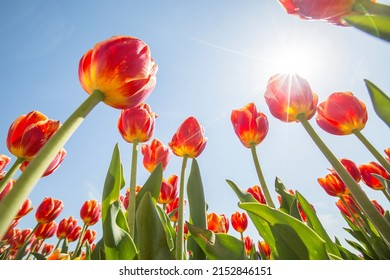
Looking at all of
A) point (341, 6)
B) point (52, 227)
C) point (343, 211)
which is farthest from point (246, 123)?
point (52, 227)

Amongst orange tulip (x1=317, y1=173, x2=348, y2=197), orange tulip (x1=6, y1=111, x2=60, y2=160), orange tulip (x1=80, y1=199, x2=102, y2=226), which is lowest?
orange tulip (x1=80, y1=199, x2=102, y2=226)

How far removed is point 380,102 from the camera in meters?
0.74

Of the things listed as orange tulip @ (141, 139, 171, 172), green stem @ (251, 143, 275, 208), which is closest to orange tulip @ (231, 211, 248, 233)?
orange tulip @ (141, 139, 171, 172)

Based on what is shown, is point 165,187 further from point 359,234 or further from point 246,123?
point 359,234

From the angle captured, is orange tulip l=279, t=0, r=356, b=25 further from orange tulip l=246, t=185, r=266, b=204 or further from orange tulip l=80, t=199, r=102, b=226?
orange tulip l=80, t=199, r=102, b=226

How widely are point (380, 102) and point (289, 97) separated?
364mm

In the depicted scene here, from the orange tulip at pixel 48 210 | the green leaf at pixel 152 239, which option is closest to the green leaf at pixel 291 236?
the green leaf at pixel 152 239

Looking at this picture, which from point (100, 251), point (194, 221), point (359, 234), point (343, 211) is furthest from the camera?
point (343, 211)

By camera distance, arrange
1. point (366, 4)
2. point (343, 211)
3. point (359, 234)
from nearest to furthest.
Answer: point (366, 4) < point (359, 234) < point (343, 211)

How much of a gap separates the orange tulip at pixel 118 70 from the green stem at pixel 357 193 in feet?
1.68

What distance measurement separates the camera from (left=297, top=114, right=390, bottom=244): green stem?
0.62m

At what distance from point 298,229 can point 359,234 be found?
127 cm

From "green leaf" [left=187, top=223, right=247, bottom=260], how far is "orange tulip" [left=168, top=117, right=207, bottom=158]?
1.94 ft
